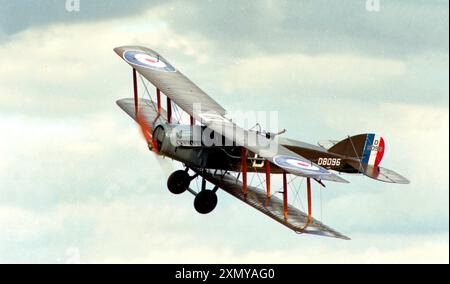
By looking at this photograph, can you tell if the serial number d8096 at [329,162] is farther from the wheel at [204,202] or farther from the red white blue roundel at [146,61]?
the red white blue roundel at [146,61]

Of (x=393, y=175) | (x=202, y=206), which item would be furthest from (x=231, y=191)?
(x=393, y=175)

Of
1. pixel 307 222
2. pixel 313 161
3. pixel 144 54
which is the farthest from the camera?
pixel 144 54

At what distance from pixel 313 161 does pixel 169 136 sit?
4.36 m

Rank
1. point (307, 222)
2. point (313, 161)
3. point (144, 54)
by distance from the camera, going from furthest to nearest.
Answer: point (144, 54) → point (313, 161) → point (307, 222)

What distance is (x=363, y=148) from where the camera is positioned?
36625mm

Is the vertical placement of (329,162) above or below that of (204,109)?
below

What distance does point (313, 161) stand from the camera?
35219 mm

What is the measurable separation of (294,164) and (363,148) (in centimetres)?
549

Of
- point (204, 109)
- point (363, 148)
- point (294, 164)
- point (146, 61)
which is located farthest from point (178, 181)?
point (363, 148)

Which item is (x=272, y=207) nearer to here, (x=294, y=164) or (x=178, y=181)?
(x=294, y=164)

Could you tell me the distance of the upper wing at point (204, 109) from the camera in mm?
31547

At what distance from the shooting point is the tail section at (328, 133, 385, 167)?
119 feet

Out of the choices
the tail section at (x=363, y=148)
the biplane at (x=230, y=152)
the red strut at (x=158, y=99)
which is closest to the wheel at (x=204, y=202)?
the biplane at (x=230, y=152)

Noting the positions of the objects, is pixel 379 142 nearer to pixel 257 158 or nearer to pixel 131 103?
pixel 257 158
